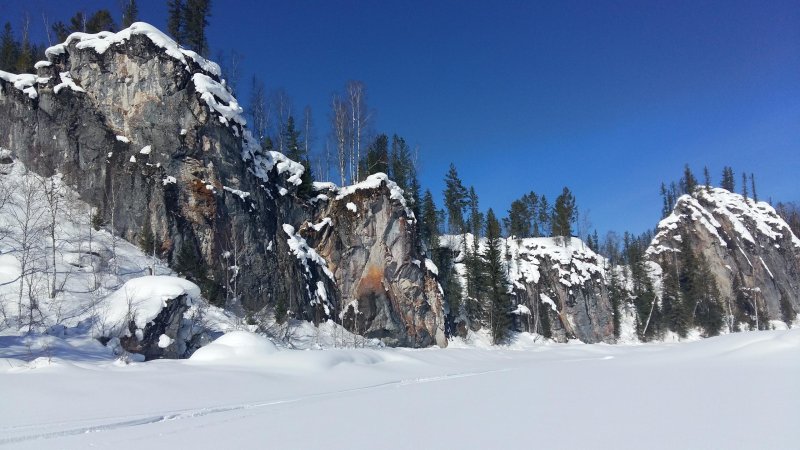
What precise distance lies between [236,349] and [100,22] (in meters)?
37.6

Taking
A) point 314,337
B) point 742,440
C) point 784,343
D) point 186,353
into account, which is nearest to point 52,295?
point 186,353

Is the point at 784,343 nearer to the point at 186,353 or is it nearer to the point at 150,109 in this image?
the point at 186,353

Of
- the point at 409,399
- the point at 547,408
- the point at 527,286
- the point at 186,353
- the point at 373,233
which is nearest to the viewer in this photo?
the point at 547,408

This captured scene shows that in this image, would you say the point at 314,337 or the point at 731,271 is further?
the point at 731,271

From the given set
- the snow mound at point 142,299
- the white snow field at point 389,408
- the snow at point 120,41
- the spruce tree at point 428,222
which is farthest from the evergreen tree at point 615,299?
the snow mound at point 142,299

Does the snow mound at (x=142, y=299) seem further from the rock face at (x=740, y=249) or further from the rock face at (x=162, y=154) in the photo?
the rock face at (x=740, y=249)

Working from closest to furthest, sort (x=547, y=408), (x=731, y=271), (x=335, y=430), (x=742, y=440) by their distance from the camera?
(x=742, y=440)
(x=335, y=430)
(x=547, y=408)
(x=731, y=271)

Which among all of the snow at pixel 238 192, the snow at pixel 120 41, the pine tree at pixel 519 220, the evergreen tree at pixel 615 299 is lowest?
the evergreen tree at pixel 615 299

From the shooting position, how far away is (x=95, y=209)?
84.8 ft

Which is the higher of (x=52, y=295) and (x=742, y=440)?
(x=52, y=295)

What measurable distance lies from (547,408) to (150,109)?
28.3 metres

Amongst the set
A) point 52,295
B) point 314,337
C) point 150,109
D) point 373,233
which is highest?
point 150,109

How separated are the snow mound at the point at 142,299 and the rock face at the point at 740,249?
243 ft

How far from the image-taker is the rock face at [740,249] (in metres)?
68.6
